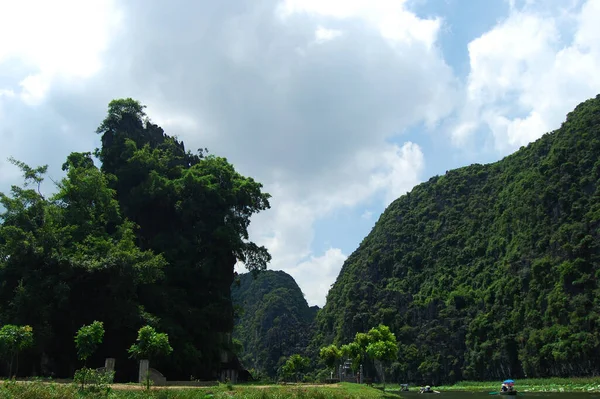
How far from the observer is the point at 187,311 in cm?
4066

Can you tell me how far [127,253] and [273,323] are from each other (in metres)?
120

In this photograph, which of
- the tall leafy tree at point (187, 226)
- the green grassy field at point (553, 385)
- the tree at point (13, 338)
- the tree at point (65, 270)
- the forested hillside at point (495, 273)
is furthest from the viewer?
the forested hillside at point (495, 273)

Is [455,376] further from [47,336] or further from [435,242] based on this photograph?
[47,336]

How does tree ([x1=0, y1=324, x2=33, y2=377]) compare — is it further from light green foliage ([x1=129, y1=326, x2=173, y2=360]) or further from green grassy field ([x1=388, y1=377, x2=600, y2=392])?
green grassy field ([x1=388, y1=377, x2=600, y2=392])

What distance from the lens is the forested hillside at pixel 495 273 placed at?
76500 mm

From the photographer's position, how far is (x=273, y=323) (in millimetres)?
151000

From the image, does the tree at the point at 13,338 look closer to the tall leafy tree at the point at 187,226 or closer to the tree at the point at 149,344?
the tree at the point at 149,344

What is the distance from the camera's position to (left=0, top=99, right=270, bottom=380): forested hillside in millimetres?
34562

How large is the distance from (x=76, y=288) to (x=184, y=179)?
1342cm

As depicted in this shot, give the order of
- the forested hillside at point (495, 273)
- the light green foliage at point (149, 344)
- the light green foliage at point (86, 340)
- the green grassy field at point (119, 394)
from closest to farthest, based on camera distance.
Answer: the green grassy field at point (119, 394) < the light green foliage at point (86, 340) < the light green foliage at point (149, 344) < the forested hillside at point (495, 273)

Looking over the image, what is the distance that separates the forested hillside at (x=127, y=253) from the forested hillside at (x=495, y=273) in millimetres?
50903

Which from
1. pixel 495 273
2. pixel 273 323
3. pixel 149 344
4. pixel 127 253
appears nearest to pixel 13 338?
pixel 149 344

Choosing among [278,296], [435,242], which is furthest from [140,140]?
[278,296]

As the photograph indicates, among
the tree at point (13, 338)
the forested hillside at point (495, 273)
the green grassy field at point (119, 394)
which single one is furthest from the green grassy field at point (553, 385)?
the tree at point (13, 338)
